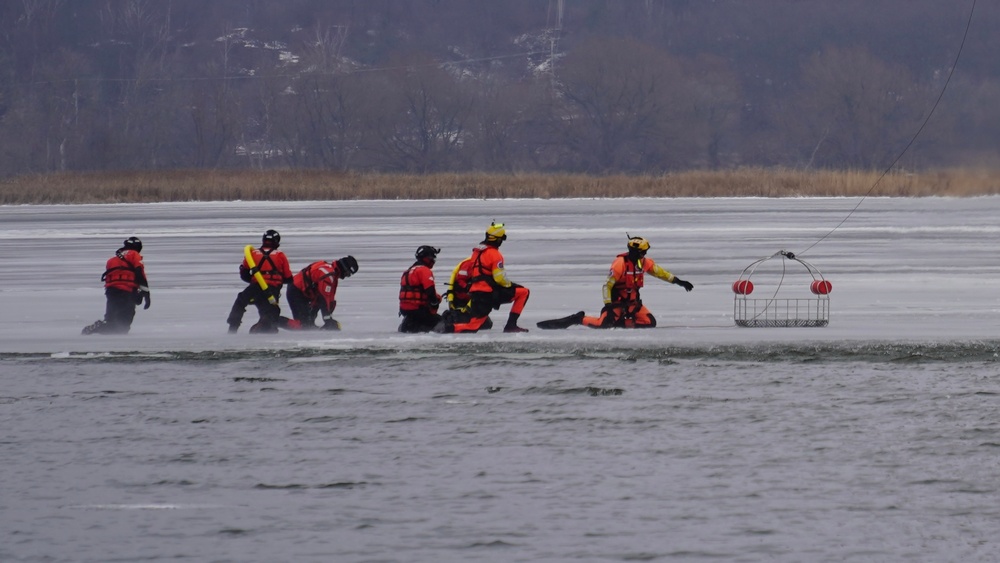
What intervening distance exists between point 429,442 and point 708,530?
2.67 metres

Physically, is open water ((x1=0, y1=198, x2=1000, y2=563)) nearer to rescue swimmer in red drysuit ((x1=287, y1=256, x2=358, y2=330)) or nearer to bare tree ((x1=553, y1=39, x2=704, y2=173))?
rescue swimmer in red drysuit ((x1=287, y1=256, x2=358, y2=330))

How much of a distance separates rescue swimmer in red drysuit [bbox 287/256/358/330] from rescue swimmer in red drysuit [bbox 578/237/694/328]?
225 centimetres

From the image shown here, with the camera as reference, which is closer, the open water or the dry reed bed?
the open water

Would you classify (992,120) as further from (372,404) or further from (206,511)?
(206,511)

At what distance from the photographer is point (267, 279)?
12.6 metres

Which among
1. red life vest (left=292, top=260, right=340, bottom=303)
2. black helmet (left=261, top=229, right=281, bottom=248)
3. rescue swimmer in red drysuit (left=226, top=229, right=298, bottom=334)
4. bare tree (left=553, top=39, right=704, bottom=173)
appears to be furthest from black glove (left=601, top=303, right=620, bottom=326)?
bare tree (left=553, top=39, right=704, bottom=173)

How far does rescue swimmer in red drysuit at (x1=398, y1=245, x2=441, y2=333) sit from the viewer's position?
40.4 ft

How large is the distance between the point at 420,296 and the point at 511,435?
3.25 m

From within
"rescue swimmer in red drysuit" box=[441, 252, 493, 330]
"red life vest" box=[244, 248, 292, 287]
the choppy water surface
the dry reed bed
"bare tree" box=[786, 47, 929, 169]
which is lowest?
the choppy water surface

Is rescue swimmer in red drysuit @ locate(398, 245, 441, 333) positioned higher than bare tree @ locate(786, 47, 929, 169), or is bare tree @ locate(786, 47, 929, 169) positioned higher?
bare tree @ locate(786, 47, 929, 169)

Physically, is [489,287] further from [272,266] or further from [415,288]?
[272,266]

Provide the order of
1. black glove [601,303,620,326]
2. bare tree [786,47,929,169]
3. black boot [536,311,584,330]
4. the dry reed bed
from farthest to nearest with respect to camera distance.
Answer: the dry reed bed < bare tree [786,47,929,169] < black boot [536,311,584,330] < black glove [601,303,620,326]

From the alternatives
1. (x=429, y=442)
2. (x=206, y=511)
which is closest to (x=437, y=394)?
(x=429, y=442)

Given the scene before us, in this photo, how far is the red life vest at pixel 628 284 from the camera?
41.2ft
